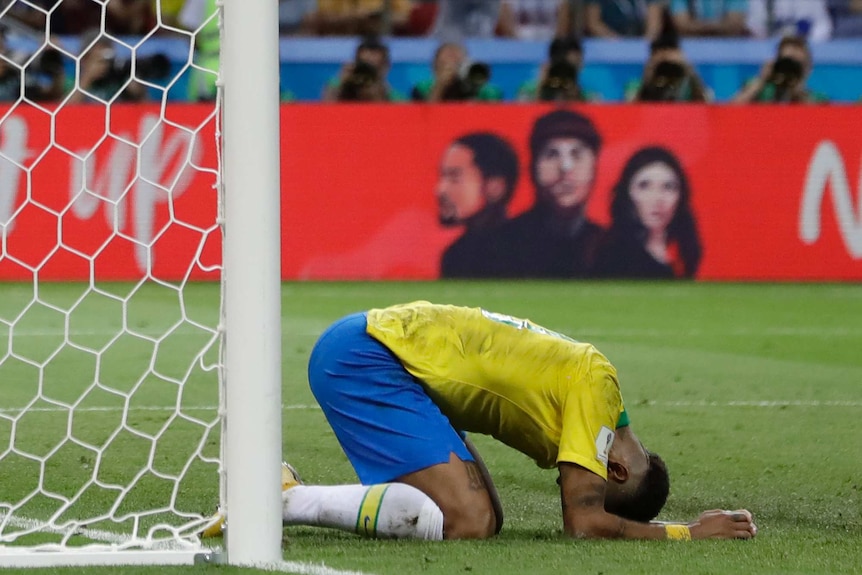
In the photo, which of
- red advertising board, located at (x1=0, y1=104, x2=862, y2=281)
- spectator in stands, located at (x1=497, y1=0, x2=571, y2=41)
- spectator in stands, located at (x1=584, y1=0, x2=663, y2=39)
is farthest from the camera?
spectator in stands, located at (x1=497, y1=0, x2=571, y2=41)

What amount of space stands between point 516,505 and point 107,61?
810cm

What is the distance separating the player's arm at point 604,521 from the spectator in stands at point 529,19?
13.1m

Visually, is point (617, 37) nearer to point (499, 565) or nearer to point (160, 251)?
point (160, 251)

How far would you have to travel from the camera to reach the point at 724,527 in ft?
13.4

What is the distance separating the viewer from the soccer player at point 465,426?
4.01 m

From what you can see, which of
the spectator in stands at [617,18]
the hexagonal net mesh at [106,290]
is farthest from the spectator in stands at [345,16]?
the spectator in stands at [617,18]

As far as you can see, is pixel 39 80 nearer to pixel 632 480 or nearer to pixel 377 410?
pixel 377 410

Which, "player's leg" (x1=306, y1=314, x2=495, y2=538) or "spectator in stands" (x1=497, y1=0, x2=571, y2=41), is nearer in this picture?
"player's leg" (x1=306, y1=314, x2=495, y2=538)

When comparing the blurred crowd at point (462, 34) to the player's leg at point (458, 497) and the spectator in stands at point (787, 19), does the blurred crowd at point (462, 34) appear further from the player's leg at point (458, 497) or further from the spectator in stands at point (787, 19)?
the player's leg at point (458, 497)

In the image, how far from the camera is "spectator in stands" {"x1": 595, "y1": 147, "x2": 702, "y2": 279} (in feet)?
41.1

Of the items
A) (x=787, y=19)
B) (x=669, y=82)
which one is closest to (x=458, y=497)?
(x=669, y=82)

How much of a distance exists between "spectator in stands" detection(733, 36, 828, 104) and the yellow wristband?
9974 millimetres

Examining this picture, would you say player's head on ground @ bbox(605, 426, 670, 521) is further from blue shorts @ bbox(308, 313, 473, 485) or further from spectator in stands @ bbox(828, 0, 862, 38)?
spectator in stands @ bbox(828, 0, 862, 38)

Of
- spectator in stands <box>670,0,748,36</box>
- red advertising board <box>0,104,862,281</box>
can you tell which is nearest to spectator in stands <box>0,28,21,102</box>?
red advertising board <box>0,104,862,281</box>
